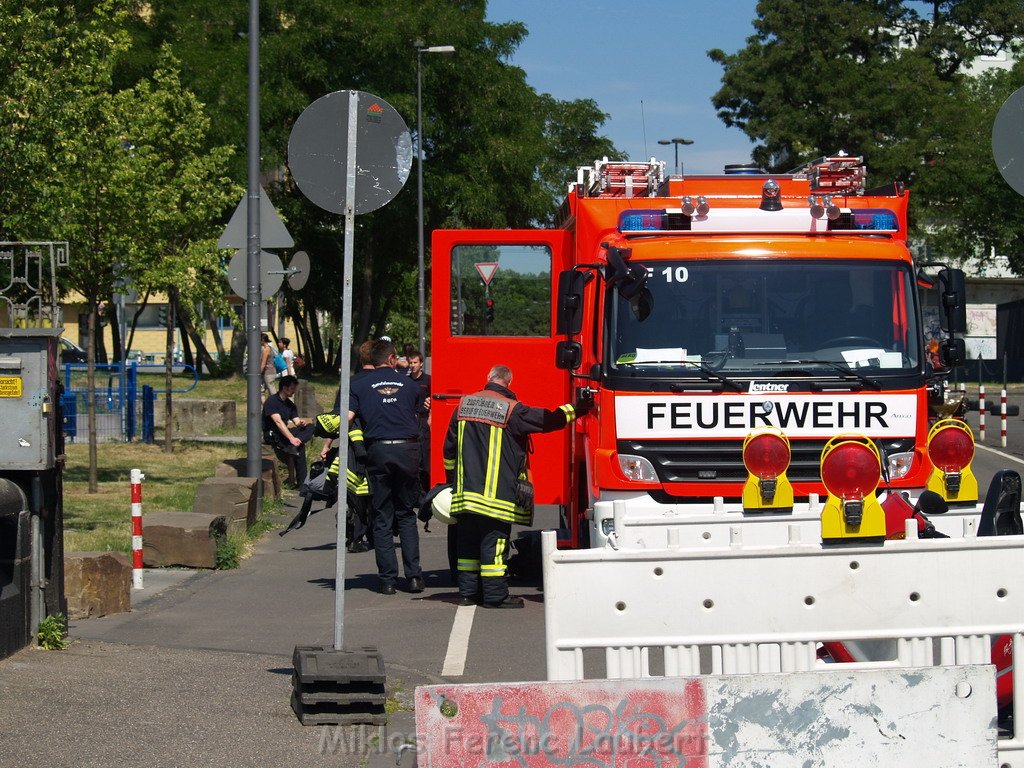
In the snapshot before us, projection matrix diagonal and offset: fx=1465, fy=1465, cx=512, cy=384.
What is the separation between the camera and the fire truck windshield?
31.3 feet

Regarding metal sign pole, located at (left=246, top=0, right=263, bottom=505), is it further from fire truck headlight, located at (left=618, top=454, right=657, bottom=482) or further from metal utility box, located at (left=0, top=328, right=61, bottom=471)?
metal utility box, located at (left=0, top=328, right=61, bottom=471)

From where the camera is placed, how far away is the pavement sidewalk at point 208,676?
6203 millimetres

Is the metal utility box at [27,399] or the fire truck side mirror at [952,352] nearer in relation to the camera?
the metal utility box at [27,399]

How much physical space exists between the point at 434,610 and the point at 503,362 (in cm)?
225

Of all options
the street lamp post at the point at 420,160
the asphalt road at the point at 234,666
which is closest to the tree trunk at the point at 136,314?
the street lamp post at the point at 420,160

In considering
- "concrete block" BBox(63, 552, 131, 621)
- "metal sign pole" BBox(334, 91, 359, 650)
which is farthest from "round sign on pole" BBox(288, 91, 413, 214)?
"concrete block" BBox(63, 552, 131, 621)

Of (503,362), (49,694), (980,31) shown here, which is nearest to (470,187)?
(980,31)

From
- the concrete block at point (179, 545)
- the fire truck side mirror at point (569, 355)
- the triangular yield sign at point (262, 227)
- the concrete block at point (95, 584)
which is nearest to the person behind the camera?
the concrete block at point (95, 584)

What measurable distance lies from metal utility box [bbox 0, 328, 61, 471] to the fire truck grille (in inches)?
143

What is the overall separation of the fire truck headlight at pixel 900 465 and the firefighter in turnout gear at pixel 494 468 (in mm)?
2088

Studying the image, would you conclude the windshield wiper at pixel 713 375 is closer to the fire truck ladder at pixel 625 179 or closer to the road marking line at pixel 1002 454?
the fire truck ladder at pixel 625 179

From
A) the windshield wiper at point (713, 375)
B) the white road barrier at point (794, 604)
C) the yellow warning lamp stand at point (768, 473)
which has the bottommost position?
the white road barrier at point (794, 604)

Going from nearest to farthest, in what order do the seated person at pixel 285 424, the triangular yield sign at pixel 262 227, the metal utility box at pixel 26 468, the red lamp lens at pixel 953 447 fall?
the red lamp lens at pixel 953 447 < the metal utility box at pixel 26 468 < the triangular yield sign at pixel 262 227 < the seated person at pixel 285 424

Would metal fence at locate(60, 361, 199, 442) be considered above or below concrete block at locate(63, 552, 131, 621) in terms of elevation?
above
